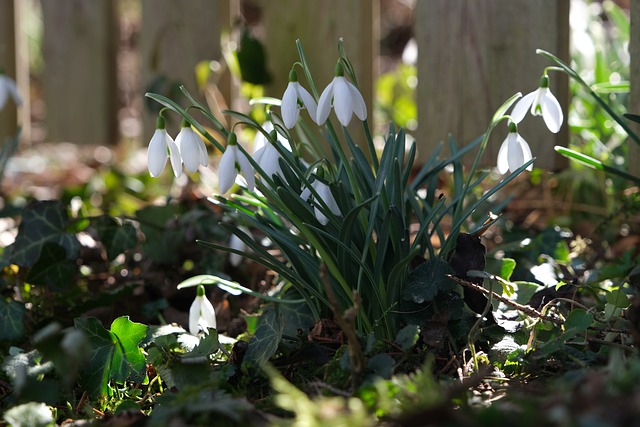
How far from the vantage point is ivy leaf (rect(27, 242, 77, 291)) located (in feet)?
6.36

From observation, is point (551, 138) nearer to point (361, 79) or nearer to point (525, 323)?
point (361, 79)

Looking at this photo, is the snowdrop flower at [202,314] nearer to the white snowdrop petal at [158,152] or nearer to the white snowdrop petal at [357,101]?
the white snowdrop petal at [158,152]

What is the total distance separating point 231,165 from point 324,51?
4.56 ft

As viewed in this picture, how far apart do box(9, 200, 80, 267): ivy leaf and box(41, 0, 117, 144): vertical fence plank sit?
5.37 ft

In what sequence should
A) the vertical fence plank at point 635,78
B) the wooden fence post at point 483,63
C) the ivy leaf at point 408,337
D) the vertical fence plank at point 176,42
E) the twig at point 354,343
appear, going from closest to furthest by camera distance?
1. the twig at point 354,343
2. the ivy leaf at point 408,337
3. the vertical fence plank at point 635,78
4. the wooden fence post at point 483,63
5. the vertical fence plank at point 176,42

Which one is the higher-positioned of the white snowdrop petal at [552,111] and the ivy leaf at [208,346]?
the white snowdrop petal at [552,111]

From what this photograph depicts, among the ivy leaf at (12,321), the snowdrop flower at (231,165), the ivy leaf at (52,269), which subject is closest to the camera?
the snowdrop flower at (231,165)

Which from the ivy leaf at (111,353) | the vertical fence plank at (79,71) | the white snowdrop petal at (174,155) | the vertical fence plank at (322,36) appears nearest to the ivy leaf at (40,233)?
the ivy leaf at (111,353)

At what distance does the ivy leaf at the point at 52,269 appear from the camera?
1938mm

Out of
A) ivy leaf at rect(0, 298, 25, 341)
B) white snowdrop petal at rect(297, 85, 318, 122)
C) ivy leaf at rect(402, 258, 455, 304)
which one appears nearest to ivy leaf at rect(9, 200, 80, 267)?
ivy leaf at rect(0, 298, 25, 341)

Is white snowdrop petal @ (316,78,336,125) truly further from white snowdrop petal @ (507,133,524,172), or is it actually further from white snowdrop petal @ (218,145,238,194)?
white snowdrop petal @ (507,133,524,172)

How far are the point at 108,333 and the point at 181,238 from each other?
70 centimetres

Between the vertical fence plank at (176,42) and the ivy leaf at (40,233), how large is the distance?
1.07 metres

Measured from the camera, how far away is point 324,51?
273 cm
